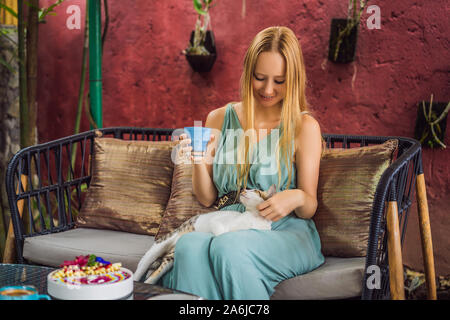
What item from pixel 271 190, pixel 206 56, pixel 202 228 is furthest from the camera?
pixel 206 56

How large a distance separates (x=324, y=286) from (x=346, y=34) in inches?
53.4

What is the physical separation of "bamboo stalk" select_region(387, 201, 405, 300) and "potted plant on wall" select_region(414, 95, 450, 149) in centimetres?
95

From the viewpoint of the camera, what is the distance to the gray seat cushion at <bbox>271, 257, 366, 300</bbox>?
164cm

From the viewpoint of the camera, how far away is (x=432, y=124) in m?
2.31

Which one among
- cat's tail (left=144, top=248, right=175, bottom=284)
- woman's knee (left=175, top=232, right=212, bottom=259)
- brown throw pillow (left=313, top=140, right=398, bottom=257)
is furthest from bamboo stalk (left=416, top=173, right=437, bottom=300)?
cat's tail (left=144, top=248, right=175, bottom=284)

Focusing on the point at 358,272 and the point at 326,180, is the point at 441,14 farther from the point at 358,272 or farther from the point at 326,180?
the point at 358,272

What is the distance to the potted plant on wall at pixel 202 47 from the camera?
2.87 m

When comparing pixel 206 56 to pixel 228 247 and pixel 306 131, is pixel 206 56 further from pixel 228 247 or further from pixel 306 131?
pixel 228 247

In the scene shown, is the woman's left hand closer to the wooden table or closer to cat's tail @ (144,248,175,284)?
cat's tail @ (144,248,175,284)

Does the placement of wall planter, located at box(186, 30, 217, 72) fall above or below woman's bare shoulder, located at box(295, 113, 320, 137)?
above

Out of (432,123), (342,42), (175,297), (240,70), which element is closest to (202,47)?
(240,70)

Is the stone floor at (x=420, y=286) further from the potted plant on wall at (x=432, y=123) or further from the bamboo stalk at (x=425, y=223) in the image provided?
the potted plant on wall at (x=432, y=123)

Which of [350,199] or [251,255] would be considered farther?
[350,199]
